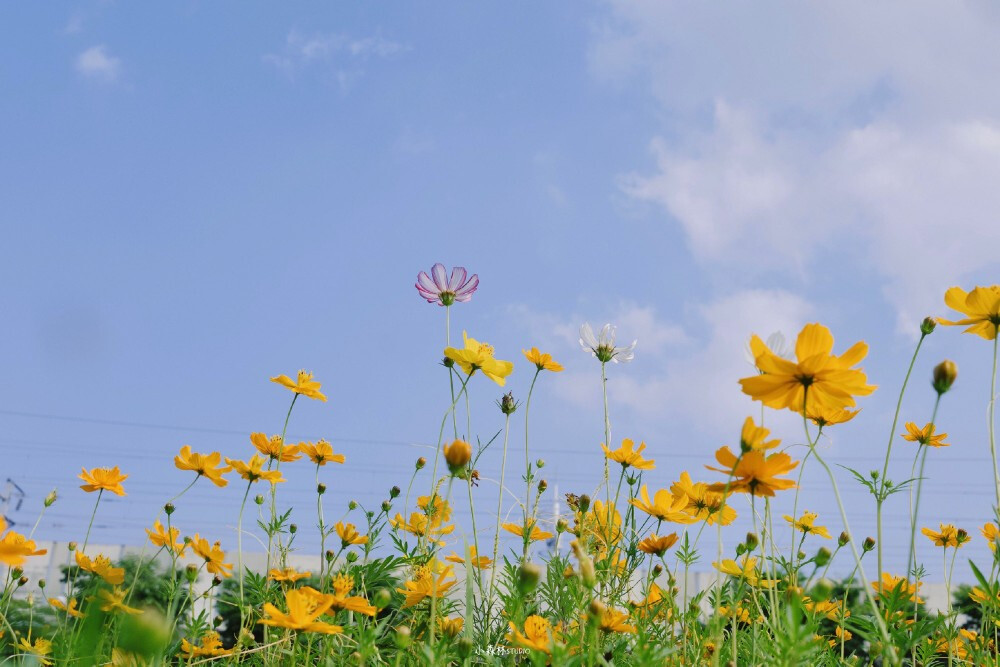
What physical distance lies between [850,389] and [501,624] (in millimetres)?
1232

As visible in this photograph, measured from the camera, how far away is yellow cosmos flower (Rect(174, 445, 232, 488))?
6.36ft

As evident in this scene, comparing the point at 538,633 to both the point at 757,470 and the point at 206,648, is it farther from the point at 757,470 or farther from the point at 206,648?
the point at 206,648

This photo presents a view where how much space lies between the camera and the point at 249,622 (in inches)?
97.2

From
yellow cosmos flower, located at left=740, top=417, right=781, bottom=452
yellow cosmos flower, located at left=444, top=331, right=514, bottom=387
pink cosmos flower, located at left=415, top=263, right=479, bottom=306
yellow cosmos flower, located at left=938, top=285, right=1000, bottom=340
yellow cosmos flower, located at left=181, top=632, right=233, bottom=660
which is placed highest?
pink cosmos flower, located at left=415, top=263, right=479, bottom=306

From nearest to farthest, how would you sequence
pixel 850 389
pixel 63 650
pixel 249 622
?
pixel 850 389 → pixel 63 650 → pixel 249 622

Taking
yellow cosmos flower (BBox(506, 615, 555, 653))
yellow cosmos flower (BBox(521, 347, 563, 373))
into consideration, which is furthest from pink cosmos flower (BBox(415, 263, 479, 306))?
yellow cosmos flower (BBox(506, 615, 555, 653))

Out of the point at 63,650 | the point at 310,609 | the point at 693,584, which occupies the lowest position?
the point at 63,650

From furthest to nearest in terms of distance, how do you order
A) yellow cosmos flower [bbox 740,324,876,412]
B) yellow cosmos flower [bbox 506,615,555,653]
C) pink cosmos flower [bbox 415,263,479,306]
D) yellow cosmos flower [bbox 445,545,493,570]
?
pink cosmos flower [bbox 415,263,479,306] → yellow cosmos flower [bbox 445,545,493,570] → yellow cosmos flower [bbox 506,615,555,653] → yellow cosmos flower [bbox 740,324,876,412]

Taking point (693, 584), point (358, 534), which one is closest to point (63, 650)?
point (358, 534)

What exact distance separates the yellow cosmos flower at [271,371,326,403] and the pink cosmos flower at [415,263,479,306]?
398 mm

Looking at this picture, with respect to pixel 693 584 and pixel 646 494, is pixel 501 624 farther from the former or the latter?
pixel 693 584

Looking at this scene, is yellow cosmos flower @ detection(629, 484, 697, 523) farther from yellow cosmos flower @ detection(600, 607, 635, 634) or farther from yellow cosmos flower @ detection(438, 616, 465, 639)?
yellow cosmos flower @ detection(438, 616, 465, 639)

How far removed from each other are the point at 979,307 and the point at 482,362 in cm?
94

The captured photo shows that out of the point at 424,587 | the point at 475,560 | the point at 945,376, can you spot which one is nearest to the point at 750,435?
the point at 945,376
